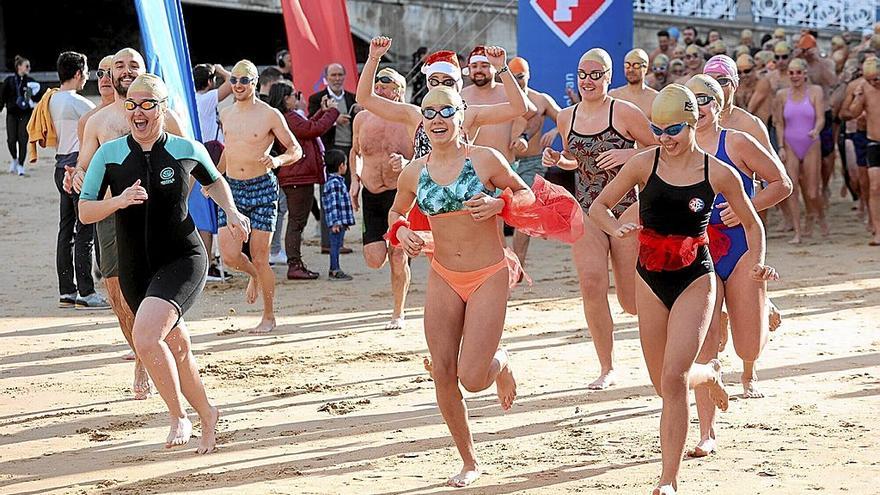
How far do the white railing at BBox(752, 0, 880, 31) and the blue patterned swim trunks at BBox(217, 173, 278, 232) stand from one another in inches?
707

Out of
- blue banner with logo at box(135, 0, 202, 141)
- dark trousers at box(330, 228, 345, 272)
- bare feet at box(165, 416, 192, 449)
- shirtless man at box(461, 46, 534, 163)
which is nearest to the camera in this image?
bare feet at box(165, 416, 192, 449)

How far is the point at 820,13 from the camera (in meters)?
26.4

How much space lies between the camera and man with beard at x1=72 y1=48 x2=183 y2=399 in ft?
24.5

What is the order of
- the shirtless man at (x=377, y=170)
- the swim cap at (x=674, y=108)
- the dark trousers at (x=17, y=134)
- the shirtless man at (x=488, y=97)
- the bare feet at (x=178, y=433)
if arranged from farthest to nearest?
1. the dark trousers at (x=17, y=134)
2. the shirtless man at (x=377, y=170)
3. the shirtless man at (x=488, y=97)
4. the bare feet at (x=178, y=433)
5. the swim cap at (x=674, y=108)

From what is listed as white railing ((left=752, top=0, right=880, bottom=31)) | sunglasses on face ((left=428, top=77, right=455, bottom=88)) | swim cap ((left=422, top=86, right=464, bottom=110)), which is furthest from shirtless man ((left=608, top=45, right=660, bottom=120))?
white railing ((left=752, top=0, right=880, bottom=31))

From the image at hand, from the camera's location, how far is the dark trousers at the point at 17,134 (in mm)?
19000

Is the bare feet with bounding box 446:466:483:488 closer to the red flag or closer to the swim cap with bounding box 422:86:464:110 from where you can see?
the swim cap with bounding box 422:86:464:110

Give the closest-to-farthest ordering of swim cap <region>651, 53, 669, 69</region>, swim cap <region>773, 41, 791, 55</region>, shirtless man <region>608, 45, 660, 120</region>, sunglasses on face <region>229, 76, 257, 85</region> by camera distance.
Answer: shirtless man <region>608, 45, 660, 120</region>
sunglasses on face <region>229, 76, 257, 85</region>
swim cap <region>773, 41, 791, 55</region>
swim cap <region>651, 53, 669, 69</region>

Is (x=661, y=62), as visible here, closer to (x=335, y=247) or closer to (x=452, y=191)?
(x=335, y=247)

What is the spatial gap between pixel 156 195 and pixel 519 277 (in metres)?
1.83

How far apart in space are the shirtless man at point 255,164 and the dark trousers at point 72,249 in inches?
55.6

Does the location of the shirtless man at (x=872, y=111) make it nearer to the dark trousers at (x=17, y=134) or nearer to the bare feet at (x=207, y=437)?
the bare feet at (x=207, y=437)

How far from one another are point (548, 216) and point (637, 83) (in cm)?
282

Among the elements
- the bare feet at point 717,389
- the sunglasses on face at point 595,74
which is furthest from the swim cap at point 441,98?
the sunglasses on face at point 595,74
